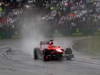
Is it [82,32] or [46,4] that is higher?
[46,4]

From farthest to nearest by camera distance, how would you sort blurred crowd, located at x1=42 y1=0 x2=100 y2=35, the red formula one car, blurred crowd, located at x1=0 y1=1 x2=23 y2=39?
blurred crowd, located at x1=0 y1=1 x2=23 y2=39
blurred crowd, located at x1=42 y1=0 x2=100 y2=35
the red formula one car

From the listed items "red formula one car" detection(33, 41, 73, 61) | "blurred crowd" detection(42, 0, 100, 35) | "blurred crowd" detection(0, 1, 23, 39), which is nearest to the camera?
"red formula one car" detection(33, 41, 73, 61)

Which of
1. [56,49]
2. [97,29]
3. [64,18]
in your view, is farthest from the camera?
[64,18]

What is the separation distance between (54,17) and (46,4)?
5026 mm

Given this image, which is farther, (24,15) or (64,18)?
(24,15)

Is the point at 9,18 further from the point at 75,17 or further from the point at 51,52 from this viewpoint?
the point at 51,52

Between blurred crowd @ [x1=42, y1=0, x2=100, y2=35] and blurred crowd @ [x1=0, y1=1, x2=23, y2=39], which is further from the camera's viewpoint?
blurred crowd @ [x1=0, y1=1, x2=23, y2=39]

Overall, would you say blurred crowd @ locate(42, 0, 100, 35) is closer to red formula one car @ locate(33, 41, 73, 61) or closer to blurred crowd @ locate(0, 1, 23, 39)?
blurred crowd @ locate(0, 1, 23, 39)

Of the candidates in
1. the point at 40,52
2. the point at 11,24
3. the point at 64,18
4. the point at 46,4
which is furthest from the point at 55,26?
the point at 40,52

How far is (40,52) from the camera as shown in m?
22.3

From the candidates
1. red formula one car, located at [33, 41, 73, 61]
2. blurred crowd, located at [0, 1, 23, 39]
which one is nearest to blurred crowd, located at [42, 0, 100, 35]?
blurred crowd, located at [0, 1, 23, 39]

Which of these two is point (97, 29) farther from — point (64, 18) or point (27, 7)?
point (27, 7)

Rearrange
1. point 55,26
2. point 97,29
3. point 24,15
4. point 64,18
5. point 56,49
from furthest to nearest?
point 24,15 < point 64,18 < point 55,26 < point 97,29 < point 56,49

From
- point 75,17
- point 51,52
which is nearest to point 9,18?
point 75,17
